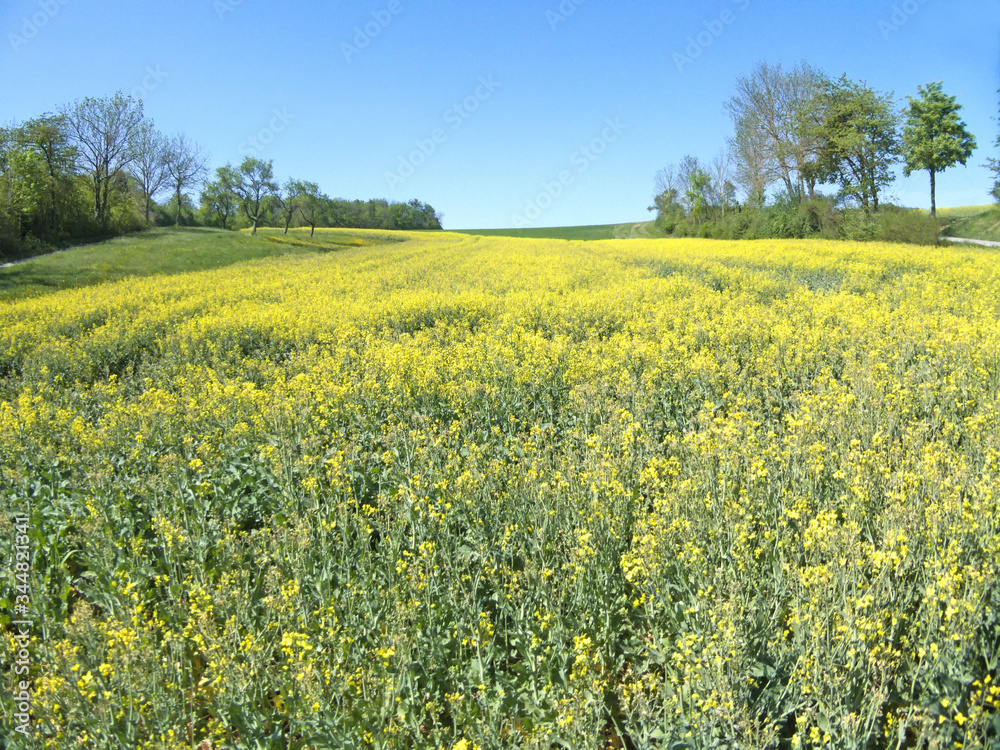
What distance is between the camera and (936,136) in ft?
137

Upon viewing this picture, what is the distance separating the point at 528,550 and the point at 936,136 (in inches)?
2129

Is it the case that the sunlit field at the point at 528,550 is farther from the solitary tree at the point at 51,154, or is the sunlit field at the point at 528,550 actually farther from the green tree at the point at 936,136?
the solitary tree at the point at 51,154

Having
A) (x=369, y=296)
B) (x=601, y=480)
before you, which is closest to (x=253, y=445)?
(x=601, y=480)

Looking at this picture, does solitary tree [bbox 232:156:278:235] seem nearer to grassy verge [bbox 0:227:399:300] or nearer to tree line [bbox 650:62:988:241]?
grassy verge [bbox 0:227:399:300]

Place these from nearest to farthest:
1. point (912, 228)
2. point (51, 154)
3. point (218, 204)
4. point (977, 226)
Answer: point (912, 228) < point (977, 226) < point (51, 154) < point (218, 204)

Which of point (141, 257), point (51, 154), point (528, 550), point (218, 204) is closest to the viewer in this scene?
point (528, 550)

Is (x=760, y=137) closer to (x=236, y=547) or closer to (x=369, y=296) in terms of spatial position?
(x=369, y=296)

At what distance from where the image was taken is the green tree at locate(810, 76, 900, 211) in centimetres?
4525

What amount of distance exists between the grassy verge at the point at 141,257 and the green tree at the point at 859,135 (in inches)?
1853

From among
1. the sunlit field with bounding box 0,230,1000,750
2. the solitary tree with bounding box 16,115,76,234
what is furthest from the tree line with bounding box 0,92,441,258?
the sunlit field with bounding box 0,230,1000,750

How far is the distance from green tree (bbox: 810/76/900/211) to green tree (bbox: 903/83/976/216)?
2856 mm

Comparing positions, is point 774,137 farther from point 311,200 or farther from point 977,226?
point 311,200

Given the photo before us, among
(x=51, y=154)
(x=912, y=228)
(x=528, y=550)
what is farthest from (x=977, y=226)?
(x=51, y=154)

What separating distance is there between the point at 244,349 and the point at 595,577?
33.8 feet
